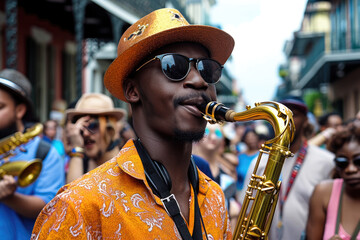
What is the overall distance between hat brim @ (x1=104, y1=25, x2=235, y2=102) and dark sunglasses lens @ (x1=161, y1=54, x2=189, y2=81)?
0.33 feet

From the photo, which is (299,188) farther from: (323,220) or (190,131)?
(190,131)

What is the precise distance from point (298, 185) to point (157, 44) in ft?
8.88

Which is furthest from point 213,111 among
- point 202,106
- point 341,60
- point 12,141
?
point 341,60

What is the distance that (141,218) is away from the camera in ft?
5.67

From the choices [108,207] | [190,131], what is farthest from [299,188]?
[108,207]

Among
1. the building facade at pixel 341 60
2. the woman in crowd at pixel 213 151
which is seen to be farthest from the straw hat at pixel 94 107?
the building facade at pixel 341 60

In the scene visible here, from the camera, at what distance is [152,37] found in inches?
75.5

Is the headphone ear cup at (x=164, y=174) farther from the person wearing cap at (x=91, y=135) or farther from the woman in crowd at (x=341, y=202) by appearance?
the person wearing cap at (x=91, y=135)

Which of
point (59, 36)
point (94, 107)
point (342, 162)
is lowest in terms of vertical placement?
point (342, 162)

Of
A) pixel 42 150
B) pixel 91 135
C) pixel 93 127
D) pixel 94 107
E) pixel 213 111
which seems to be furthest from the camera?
pixel 94 107

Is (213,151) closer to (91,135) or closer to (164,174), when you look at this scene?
(91,135)

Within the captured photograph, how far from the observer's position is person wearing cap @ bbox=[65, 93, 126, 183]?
3.81 meters

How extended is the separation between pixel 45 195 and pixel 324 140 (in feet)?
16.2

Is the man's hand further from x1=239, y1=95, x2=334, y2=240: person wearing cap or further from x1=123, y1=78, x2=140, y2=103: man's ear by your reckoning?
x1=239, y1=95, x2=334, y2=240: person wearing cap
